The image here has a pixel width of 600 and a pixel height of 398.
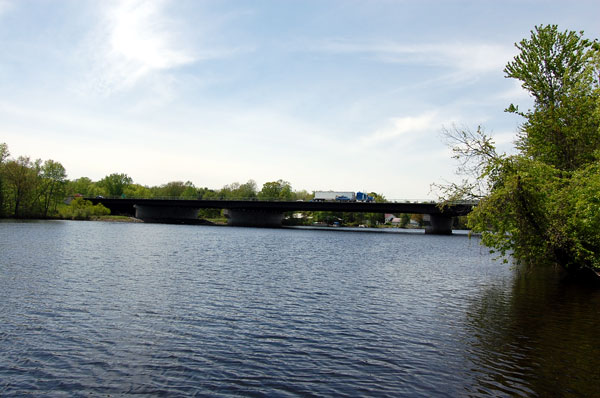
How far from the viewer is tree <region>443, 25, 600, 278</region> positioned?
2725 centimetres

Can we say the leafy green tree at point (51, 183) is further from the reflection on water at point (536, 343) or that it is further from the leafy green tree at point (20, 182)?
the reflection on water at point (536, 343)

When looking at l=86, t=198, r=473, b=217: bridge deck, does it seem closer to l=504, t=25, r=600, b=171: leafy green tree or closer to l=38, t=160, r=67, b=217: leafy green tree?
l=38, t=160, r=67, b=217: leafy green tree

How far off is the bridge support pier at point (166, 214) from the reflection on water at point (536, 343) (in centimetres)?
15030

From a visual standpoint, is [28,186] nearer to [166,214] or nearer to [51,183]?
[51,183]

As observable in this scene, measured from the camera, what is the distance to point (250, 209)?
157250 millimetres

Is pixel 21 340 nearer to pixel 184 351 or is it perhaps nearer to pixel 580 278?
pixel 184 351

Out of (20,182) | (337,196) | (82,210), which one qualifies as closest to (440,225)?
(337,196)

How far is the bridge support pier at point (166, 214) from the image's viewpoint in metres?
161

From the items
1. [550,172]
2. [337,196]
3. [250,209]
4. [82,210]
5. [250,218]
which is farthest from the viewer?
[337,196]

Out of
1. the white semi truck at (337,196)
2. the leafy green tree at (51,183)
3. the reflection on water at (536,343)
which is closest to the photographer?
the reflection on water at (536,343)

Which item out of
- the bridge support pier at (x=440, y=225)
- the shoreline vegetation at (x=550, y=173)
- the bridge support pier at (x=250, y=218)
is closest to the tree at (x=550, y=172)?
the shoreline vegetation at (x=550, y=173)

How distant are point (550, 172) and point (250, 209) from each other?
134 m

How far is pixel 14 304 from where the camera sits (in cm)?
2038

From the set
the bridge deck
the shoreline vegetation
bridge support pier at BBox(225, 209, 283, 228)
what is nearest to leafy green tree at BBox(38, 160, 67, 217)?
the bridge deck
